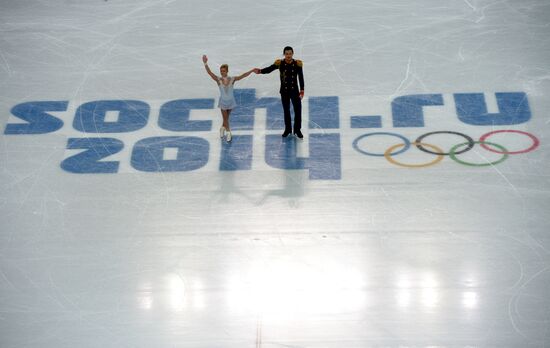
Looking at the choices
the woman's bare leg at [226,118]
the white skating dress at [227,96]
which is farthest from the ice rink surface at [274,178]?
the white skating dress at [227,96]

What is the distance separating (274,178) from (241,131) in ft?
4.53

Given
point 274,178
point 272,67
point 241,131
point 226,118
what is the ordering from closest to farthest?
point 274,178 → point 272,67 → point 226,118 → point 241,131

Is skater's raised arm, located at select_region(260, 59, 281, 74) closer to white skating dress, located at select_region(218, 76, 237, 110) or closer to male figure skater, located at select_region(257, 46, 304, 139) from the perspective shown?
male figure skater, located at select_region(257, 46, 304, 139)

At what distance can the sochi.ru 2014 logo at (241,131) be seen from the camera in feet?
43.4

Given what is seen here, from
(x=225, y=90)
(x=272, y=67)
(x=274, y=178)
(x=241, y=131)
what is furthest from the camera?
(x=241, y=131)

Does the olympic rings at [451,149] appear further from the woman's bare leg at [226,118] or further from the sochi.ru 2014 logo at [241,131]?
the woman's bare leg at [226,118]

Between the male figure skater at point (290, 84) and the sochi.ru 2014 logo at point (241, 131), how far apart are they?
302 millimetres

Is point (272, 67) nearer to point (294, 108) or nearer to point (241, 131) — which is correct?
point (294, 108)

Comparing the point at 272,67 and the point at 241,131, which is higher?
the point at 272,67

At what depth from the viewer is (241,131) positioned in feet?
46.0

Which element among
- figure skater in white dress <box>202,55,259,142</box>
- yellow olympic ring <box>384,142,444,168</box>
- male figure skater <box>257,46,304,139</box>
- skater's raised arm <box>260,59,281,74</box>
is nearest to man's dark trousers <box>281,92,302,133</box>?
male figure skater <box>257,46,304,139</box>

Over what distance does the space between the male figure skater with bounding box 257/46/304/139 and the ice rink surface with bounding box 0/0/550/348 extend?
1.11 feet

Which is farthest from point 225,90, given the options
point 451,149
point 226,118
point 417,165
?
point 451,149

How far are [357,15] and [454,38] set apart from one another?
187 centimetres
